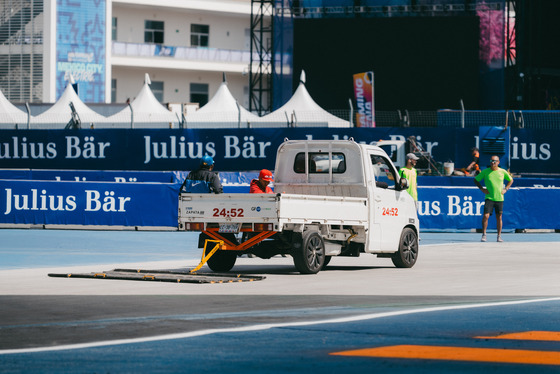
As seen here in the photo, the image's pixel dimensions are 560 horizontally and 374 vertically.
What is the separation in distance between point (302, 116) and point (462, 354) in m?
33.3

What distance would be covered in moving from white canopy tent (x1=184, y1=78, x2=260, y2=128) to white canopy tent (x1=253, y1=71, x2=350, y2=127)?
0.65 meters

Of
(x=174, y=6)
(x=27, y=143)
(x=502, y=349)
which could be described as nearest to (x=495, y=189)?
(x=502, y=349)

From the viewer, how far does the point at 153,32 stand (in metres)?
70.9

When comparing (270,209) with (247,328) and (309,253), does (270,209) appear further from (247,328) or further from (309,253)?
(247,328)

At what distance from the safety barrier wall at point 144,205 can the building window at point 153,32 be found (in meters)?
43.3

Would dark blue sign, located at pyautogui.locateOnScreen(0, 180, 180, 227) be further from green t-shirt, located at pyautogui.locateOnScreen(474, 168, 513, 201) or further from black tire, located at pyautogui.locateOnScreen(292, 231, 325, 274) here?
black tire, located at pyautogui.locateOnScreen(292, 231, 325, 274)

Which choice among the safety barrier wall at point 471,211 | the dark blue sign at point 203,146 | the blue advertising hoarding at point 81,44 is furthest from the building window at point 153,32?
the safety barrier wall at point 471,211

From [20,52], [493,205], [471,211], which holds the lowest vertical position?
[471,211]

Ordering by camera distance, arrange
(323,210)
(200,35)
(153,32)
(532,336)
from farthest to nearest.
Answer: (200,35)
(153,32)
(323,210)
(532,336)

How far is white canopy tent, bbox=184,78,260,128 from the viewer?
1565 inches

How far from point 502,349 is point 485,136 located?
23425 millimetres

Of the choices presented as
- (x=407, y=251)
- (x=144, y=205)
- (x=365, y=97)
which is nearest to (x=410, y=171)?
(x=407, y=251)

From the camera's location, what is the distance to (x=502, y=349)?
8961mm

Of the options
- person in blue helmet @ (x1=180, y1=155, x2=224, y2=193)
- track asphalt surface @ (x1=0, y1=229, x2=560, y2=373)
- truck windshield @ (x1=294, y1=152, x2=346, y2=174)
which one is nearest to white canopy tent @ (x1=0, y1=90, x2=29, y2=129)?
track asphalt surface @ (x1=0, y1=229, x2=560, y2=373)
